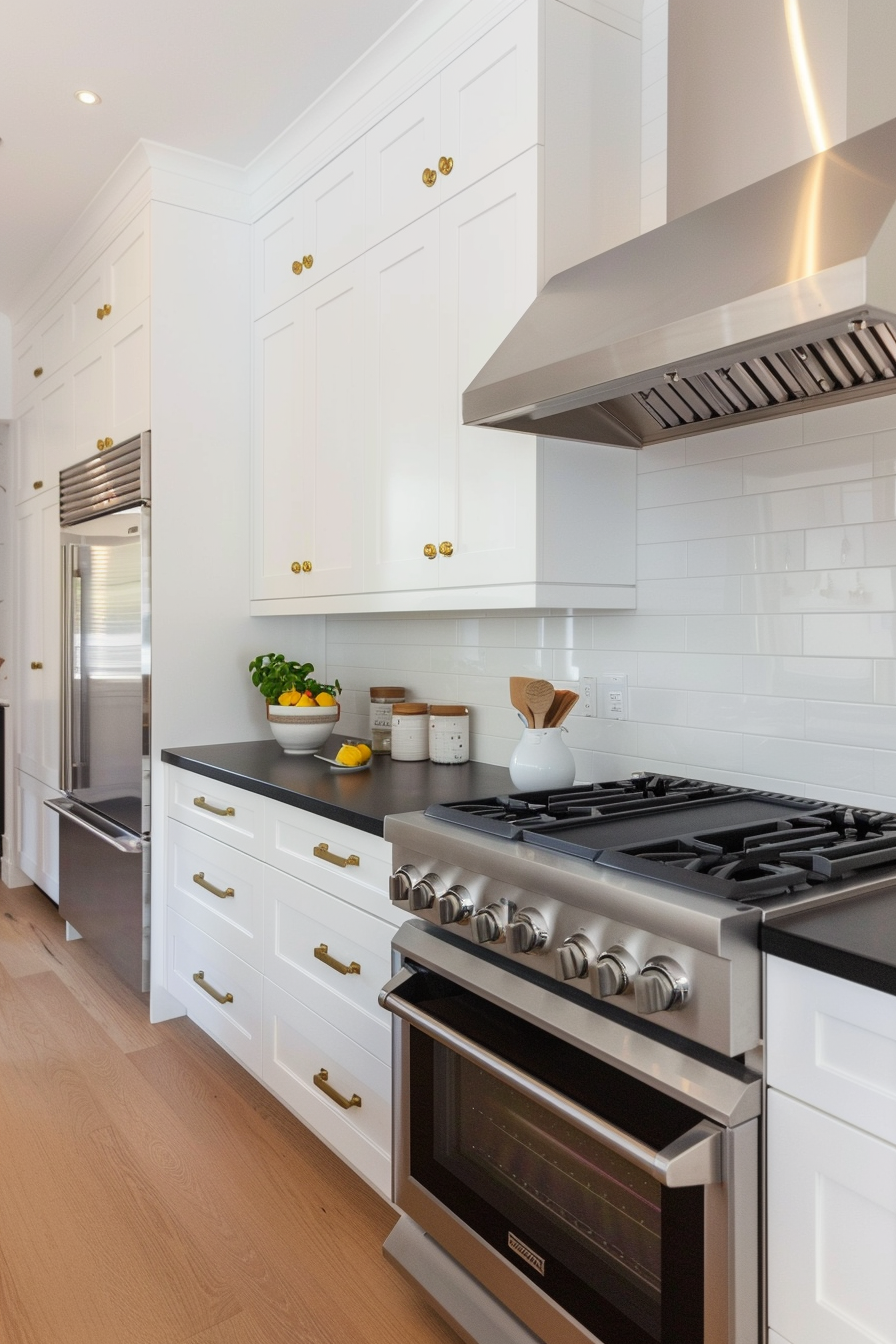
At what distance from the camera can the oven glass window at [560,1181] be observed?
1.27 metres

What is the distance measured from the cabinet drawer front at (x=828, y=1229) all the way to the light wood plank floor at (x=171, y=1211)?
848 mm

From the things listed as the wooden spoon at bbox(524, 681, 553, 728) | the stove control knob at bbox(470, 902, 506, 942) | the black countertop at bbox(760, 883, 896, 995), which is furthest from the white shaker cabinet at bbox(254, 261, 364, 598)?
the black countertop at bbox(760, 883, 896, 995)

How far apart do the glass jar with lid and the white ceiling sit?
173 cm

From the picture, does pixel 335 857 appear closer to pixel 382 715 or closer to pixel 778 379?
pixel 382 715

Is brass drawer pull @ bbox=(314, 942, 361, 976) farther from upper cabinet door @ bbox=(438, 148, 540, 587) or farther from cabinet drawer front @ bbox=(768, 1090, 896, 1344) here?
cabinet drawer front @ bbox=(768, 1090, 896, 1344)

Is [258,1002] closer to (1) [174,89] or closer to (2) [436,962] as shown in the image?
(2) [436,962]

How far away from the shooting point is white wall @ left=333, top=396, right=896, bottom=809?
1.69 metres

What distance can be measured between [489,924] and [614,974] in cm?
29

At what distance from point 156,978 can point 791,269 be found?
2731 millimetres

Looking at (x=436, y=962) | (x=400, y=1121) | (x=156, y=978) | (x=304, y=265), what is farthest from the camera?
(x=156, y=978)

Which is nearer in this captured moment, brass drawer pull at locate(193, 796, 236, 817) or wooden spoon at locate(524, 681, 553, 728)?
wooden spoon at locate(524, 681, 553, 728)

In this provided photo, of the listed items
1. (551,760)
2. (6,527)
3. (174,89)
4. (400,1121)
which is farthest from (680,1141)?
(6,527)

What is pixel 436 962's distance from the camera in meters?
1.64

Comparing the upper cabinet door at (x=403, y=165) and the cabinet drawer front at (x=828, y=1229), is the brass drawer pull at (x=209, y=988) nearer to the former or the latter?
the cabinet drawer front at (x=828, y=1229)
